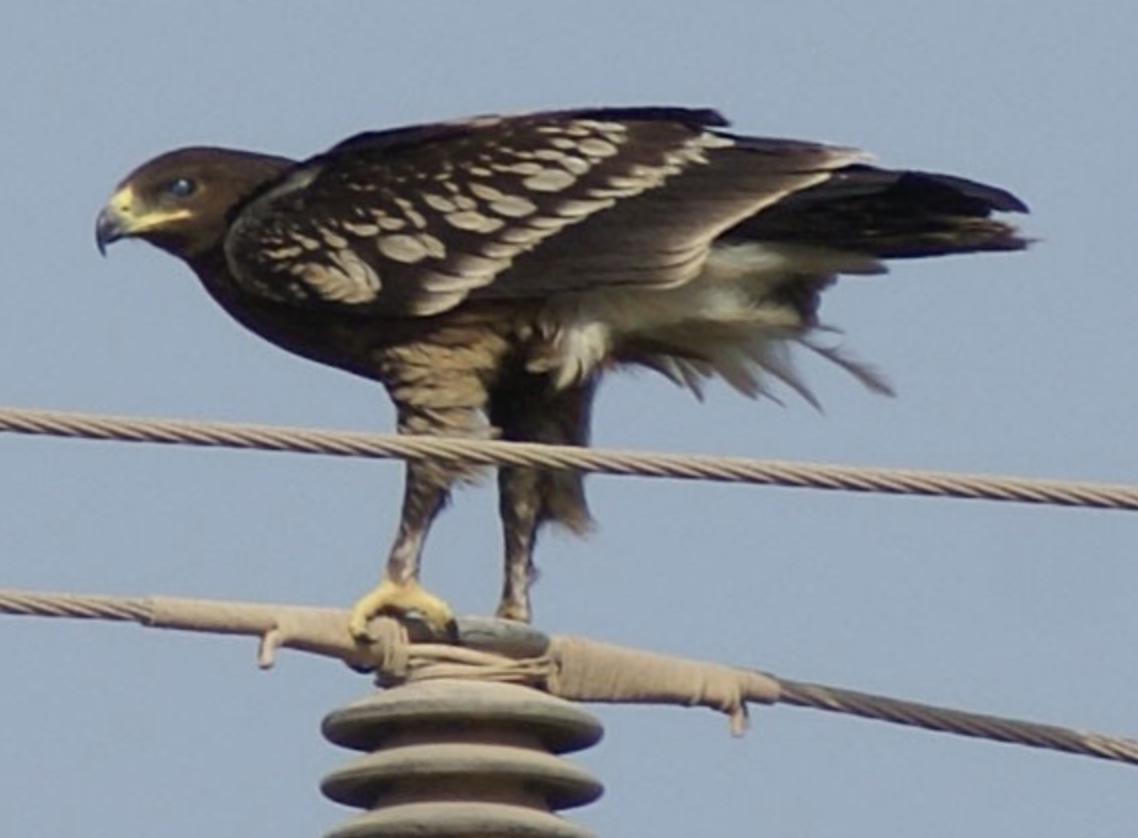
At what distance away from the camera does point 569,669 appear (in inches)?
284

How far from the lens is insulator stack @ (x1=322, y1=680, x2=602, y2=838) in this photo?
6633mm

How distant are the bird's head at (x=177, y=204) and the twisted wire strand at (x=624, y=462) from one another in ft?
8.42

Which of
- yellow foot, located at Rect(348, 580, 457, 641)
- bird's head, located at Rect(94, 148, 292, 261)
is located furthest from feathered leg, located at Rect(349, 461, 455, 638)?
bird's head, located at Rect(94, 148, 292, 261)

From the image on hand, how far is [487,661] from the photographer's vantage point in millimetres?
7137

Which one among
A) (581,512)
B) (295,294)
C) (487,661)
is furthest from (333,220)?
(487,661)

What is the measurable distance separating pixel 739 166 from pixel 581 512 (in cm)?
79

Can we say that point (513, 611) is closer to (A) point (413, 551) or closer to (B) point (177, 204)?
(A) point (413, 551)

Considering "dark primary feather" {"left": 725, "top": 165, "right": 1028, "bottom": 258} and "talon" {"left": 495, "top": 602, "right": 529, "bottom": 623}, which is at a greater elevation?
"dark primary feather" {"left": 725, "top": 165, "right": 1028, "bottom": 258}

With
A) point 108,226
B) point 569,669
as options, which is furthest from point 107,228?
point 569,669

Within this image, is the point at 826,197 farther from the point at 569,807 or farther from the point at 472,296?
the point at 569,807

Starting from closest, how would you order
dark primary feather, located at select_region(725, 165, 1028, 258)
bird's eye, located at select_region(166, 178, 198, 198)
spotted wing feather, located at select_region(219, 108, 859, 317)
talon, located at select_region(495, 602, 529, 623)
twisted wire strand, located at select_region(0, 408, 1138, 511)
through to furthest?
1. twisted wire strand, located at select_region(0, 408, 1138, 511)
2. talon, located at select_region(495, 602, 529, 623)
3. dark primary feather, located at select_region(725, 165, 1028, 258)
4. spotted wing feather, located at select_region(219, 108, 859, 317)
5. bird's eye, located at select_region(166, 178, 198, 198)

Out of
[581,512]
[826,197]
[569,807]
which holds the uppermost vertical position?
[826,197]

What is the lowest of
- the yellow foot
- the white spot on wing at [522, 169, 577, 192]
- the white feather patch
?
the yellow foot

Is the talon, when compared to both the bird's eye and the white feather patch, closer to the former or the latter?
the white feather patch
